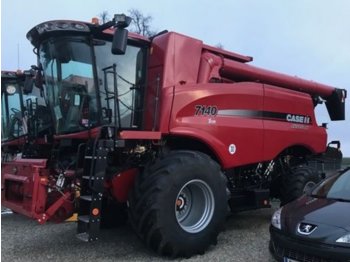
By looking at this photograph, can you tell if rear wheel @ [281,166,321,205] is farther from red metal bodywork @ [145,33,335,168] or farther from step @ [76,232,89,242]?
step @ [76,232,89,242]

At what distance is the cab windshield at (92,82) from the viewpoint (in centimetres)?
654

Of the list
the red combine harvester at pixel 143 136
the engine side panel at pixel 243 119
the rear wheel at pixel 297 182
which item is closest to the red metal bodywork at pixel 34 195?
the red combine harvester at pixel 143 136

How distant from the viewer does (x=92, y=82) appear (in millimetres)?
6543

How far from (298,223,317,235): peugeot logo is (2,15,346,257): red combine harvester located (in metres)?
1.69

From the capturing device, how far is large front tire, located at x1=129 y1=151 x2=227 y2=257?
596 centimetres

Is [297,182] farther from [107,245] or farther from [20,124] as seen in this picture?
[20,124]

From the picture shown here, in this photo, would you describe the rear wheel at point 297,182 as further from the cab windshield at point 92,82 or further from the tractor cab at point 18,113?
the tractor cab at point 18,113

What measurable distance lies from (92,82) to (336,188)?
3499mm

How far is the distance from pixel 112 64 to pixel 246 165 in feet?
9.67

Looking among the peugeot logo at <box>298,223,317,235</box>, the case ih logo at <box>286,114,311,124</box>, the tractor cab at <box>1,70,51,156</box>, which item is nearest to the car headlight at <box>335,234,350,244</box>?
the peugeot logo at <box>298,223,317,235</box>

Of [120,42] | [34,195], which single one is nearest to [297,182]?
[120,42]

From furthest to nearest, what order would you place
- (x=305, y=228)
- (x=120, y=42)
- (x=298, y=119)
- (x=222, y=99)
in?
(x=298, y=119)
(x=222, y=99)
(x=120, y=42)
(x=305, y=228)

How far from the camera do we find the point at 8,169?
7.18m

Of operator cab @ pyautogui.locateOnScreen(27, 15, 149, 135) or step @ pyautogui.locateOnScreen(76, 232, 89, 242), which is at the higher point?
operator cab @ pyautogui.locateOnScreen(27, 15, 149, 135)
